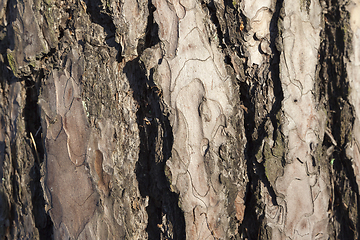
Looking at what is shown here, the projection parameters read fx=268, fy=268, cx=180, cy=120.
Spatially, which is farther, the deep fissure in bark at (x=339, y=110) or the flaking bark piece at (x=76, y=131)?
the deep fissure in bark at (x=339, y=110)

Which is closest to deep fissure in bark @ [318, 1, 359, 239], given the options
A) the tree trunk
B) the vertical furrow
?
the tree trunk

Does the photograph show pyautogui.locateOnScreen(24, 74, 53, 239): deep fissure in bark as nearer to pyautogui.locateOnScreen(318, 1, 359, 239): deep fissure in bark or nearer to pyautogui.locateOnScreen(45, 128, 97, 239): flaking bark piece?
pyautogui.locateOnScreen(45, 128, 97, 239): flaking bark piece

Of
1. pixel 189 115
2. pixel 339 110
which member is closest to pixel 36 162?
pixel 189 115

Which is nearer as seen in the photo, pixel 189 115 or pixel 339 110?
pixel 189 115

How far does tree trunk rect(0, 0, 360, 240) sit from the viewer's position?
1.04 m

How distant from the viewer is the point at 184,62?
3.41ft

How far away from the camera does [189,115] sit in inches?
40.9

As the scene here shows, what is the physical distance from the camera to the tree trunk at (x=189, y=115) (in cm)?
104

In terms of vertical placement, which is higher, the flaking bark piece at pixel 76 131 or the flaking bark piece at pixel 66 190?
the flaking bark piece at pixel 76 131

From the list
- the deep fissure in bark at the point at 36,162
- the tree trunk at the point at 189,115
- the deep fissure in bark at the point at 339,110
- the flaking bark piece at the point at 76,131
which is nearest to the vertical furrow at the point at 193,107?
the tree trunk at the point at 189,115

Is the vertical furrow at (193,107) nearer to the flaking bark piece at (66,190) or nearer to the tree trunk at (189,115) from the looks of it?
the tree trunk at (189,115)

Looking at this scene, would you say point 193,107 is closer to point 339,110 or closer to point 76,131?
point 76,131

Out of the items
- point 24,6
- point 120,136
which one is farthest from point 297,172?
point 24,6

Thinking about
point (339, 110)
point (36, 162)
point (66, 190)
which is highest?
point (339, 110)
